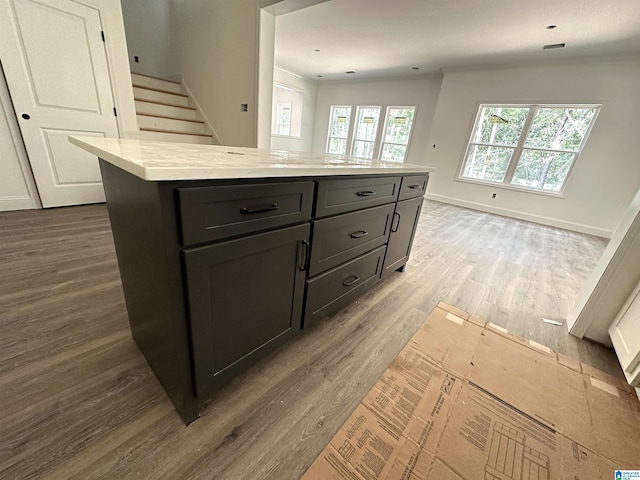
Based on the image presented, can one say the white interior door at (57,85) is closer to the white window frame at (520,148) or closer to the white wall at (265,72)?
the white wall at (265,72)

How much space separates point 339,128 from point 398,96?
182 cm

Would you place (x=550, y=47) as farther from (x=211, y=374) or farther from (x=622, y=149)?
(x=211, y=374)

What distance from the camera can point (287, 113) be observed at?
23.9 feet

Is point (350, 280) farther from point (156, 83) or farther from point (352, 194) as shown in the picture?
point (156, 83)

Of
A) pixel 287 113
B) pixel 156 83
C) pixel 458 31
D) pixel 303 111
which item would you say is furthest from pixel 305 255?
pixel 287 113

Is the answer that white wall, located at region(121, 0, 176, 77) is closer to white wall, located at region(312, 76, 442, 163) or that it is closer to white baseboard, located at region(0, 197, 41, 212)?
white baseboard, located at region(0, 197, 41, 212)

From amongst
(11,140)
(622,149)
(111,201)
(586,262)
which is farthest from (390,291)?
(622,149)

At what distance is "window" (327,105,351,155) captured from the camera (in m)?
6.91

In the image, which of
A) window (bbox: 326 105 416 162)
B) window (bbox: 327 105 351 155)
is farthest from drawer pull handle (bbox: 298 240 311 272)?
window (bbox: 327 105 351 155)

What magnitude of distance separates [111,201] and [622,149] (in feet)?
19.7

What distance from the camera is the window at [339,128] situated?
6.91 metres

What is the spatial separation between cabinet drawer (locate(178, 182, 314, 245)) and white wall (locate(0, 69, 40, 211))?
3242mm

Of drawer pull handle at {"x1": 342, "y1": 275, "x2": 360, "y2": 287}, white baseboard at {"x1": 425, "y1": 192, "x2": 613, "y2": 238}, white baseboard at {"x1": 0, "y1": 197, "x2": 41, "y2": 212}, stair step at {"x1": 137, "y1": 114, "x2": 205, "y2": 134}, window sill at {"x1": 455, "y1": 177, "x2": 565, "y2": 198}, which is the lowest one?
white baseboard at {"x1": 0, "y1": 197, "x2": 41, "y2": 212}

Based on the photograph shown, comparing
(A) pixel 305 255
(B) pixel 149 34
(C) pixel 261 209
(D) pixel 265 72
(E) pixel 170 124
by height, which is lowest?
(A) pixel 305 255
